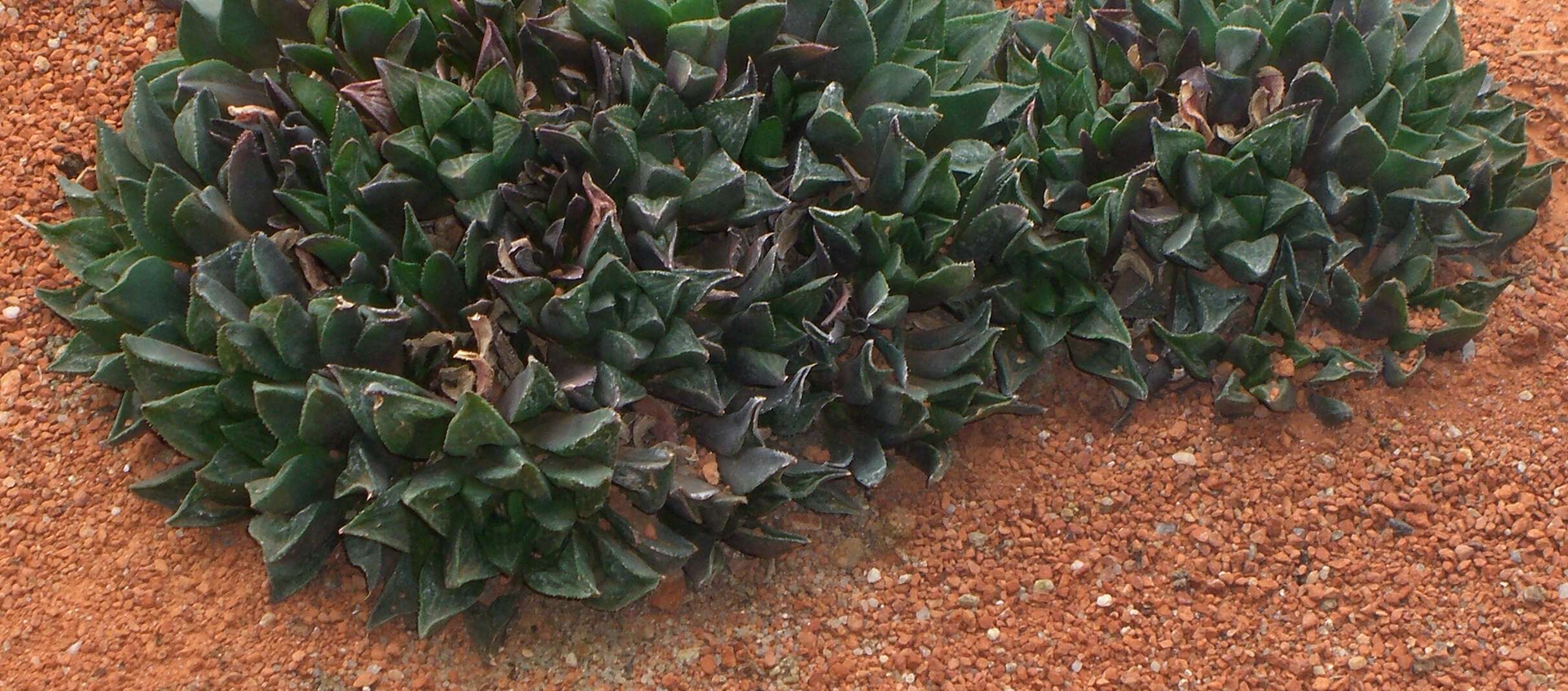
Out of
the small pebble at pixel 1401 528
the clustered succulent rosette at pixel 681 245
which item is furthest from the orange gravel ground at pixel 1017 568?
the clustered succulent rosette at pixel 681 245

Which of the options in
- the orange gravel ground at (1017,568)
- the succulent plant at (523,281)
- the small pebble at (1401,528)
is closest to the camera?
the succulent plant at (523,281)

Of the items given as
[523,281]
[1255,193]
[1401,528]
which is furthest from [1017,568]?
[523,281]

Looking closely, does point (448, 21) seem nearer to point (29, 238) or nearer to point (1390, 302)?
point (29, 238)

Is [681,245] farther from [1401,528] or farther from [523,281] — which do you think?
[1401,528]

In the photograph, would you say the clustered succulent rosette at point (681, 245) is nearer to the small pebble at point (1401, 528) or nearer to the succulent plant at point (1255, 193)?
the succulent plant at point (1255, 193)

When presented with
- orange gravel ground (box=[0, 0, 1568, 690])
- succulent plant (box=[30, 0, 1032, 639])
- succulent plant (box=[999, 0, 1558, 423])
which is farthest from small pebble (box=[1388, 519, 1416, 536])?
succulent plant (box=[30, 0, 1032, 639])

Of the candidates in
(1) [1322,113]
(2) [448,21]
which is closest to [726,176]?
(2) [448,21]

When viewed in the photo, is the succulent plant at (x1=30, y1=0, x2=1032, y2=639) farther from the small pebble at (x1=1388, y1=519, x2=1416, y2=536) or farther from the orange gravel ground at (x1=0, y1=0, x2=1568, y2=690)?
the small pebble at (x1=1388, y1=519, x2=1416, y2=536)
